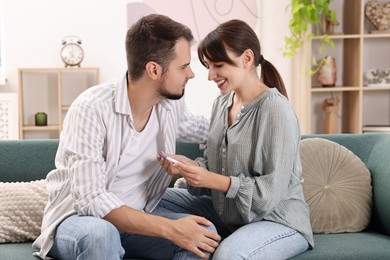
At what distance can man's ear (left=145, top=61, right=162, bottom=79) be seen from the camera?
2205mm

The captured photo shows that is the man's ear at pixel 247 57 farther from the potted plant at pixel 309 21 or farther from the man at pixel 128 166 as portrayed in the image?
the potted plant at pixel 309 21

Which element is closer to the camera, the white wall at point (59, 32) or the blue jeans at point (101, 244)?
the blue jeans at point (101, 244)

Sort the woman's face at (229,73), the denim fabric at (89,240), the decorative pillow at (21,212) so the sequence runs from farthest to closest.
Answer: the decorative pillow at (21,212)
the woman's face at (229,73)
the denim fabric at (89,240)

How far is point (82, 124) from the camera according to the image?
2.10m

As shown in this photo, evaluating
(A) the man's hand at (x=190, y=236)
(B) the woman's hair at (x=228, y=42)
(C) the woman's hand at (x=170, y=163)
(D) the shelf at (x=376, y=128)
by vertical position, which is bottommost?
(A) the man's hand at (x=190, y=236)

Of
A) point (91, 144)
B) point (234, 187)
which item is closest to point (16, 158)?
point (91, 144)

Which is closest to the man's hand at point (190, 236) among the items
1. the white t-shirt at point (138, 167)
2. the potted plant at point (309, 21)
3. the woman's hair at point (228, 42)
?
the white t-shirt at point (138, 167)

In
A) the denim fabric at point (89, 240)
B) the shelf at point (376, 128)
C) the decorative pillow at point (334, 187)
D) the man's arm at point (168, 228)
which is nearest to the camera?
the denim fabric at point (89, 240)

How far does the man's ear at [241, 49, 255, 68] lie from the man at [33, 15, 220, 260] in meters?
0.19

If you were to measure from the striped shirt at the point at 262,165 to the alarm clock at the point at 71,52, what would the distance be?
2.89m

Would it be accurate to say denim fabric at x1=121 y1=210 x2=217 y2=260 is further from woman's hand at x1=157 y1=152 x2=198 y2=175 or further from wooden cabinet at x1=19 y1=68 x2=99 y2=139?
wooden cabinet at x1=19 y1=68 x2=99 y2=139

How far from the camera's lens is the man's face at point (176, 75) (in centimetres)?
222

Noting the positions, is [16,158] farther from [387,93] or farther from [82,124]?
[387,93]

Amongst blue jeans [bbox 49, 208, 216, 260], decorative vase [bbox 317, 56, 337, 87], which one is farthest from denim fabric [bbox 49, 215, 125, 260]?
decorative vase [bbox 317, 56, 337, 87]
